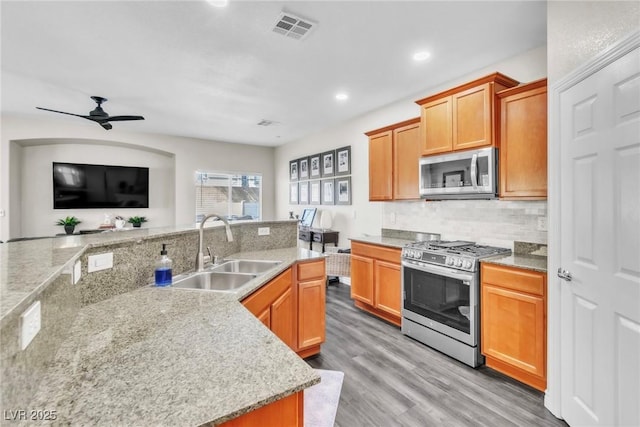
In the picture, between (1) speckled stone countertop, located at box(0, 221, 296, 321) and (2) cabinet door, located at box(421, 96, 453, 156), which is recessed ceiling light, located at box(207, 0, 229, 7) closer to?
(1) speckled stone countertop, located at box(0, 221, 296, 321)

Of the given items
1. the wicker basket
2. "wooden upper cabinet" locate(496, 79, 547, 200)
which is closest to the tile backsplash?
"wooden upper cabinet" locate(496, 79, 547, 200)

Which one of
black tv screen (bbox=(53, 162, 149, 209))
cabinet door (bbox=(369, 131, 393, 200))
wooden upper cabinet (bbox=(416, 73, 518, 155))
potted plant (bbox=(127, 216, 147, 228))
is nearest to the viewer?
wooden upper cabinet (bbox=(416, 73, 518, 155))

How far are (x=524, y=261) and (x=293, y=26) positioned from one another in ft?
8.58

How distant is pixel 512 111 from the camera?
2.57m

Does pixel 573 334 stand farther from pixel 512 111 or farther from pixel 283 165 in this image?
pixel 283 165

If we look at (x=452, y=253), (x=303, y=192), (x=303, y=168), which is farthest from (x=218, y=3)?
(x=303, y=192)

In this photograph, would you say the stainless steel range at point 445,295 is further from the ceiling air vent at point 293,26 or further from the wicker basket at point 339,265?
the ceiling air vent at point 293,26

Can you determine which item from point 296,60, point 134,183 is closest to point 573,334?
point 296,60

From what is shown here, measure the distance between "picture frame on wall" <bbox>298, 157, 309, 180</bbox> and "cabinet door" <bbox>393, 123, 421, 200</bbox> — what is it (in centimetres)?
269

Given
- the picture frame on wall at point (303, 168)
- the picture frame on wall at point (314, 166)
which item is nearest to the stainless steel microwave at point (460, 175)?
the picture frame on wall at point (314, 166)

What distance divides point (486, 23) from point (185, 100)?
3.54 metres

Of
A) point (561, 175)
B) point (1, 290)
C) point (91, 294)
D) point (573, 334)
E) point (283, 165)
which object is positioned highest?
point (283, 165)

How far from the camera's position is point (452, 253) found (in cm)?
269

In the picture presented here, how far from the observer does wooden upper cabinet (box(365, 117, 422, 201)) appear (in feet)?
11.3
